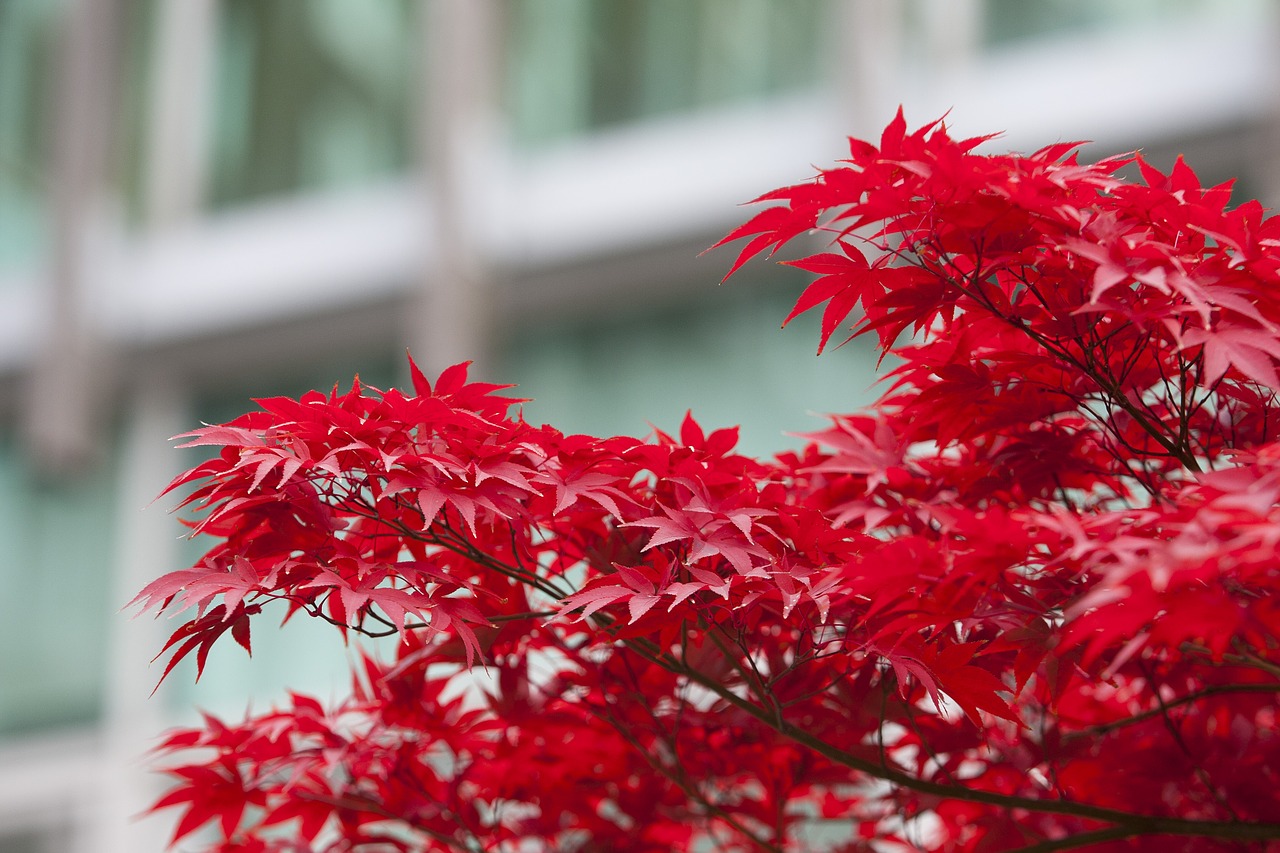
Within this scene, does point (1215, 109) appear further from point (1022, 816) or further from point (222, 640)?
point (222, 640)

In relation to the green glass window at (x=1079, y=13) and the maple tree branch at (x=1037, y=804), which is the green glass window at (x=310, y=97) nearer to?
the green glass window at (x=1079, y=13)

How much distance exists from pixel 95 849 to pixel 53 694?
49 cm

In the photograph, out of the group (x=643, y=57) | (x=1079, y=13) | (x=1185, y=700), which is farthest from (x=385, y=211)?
(x=1185, y=700)

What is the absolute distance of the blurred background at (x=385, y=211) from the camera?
333 cm

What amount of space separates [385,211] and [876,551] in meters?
3.27

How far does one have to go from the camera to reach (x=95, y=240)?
4008 mm

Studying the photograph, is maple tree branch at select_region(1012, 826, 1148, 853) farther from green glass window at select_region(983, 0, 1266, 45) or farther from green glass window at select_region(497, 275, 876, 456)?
green glass window at select_region(983, 0, 1266, 45)

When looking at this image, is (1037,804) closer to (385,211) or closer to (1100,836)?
(1100,836)

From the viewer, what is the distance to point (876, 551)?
89 centimetres

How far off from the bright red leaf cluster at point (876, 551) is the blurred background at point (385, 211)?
2070 mm

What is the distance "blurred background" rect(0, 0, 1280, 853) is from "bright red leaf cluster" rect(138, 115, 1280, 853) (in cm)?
207

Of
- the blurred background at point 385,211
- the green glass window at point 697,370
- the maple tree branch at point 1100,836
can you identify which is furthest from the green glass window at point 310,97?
the maple tree branch at point 1100,836

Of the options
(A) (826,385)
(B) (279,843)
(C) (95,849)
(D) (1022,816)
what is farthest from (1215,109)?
(C) (95,849)

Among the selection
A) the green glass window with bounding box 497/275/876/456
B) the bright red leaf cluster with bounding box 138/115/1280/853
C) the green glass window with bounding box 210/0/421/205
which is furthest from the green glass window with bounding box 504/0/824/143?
the bright red leaf cluster with bounding box 138/115/1280/853
